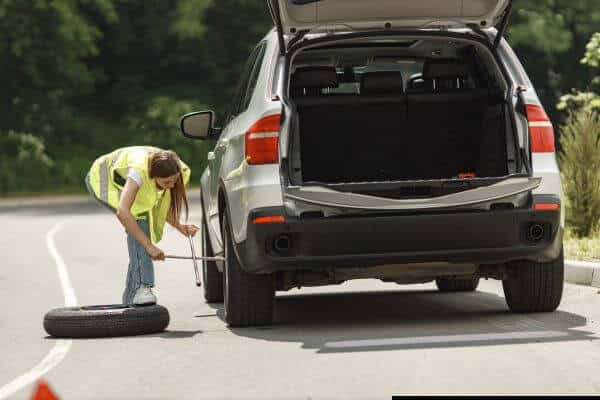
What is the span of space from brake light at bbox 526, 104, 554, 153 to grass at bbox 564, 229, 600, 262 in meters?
3.91

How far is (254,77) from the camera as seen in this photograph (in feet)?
32.3

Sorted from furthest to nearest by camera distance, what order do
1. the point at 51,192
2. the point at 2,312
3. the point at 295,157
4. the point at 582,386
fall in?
the point at 51,192 < the point at 2,312 < the point at 295,157 < the point at 582,386

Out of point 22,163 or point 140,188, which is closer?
point 140,188

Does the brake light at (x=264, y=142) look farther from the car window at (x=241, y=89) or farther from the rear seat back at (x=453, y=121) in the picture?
the rear seat back at (x=453, y=121)

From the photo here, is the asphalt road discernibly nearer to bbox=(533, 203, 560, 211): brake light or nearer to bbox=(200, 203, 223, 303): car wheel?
bbox=(200, 203, 223, 303): car wheel

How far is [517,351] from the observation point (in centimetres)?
800

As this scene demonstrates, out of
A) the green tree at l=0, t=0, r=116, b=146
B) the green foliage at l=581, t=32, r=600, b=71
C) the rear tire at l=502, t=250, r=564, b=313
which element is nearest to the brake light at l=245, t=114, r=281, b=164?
the rear tire at l=502, t=250, r=564, b=313

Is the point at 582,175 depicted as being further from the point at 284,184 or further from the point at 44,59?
the point at 44,59

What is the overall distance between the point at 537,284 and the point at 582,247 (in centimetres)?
414

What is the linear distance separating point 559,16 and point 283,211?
37.5 m

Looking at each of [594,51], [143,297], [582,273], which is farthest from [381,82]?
[594,51]

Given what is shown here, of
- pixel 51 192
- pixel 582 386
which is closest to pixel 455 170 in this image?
pixel 582 386

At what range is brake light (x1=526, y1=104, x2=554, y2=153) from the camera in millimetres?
9109

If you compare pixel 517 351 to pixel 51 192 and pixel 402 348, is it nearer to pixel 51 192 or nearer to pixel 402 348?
pixel 402 348
